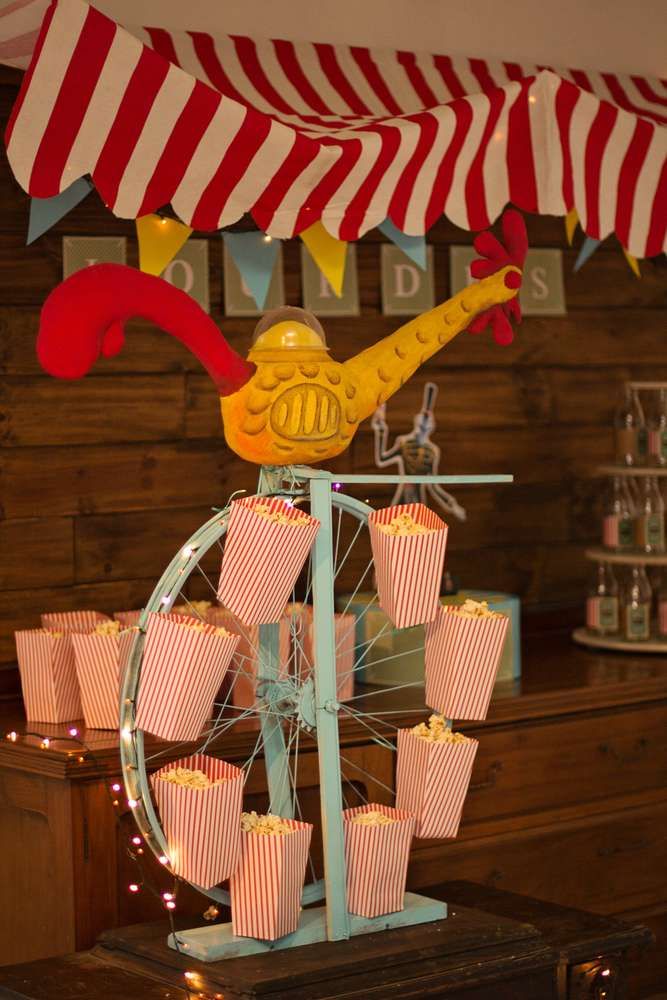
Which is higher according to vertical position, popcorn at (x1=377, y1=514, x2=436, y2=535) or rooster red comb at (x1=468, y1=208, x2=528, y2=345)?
rooster red comb at (x1=468, y1=208, x2=528, y2=345)

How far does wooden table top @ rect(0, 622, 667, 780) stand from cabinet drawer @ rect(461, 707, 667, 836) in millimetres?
32

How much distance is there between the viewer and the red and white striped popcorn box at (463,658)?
213cm

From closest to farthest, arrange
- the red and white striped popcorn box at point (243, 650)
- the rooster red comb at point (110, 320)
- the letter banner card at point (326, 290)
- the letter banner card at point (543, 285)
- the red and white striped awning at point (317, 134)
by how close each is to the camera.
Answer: the rooster red comb at point (110, 320) → the red and white striped awning at point (317, 134) → the red and white striped popcorn box at point (243, 650) → the letter banner card at point (326, 290) → the letter banner card at point (543, 285)

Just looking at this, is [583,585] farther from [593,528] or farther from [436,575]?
[436,575]

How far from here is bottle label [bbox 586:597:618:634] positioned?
3.55m

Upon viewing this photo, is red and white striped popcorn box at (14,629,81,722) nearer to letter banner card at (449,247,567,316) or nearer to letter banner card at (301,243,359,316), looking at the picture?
letter banner card at (301,243,359,316)

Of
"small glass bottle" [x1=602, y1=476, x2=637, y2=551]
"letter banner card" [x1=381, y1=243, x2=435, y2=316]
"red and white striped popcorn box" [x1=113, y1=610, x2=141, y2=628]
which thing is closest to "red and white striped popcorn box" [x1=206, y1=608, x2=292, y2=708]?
"red and white striped popcorn box" [x1=113, y1=610, x2=141, y2=628]

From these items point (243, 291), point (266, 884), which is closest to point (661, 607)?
point (243, 291)

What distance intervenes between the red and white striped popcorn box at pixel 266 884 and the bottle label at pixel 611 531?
5.24 ft

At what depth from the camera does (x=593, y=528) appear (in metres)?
3.87

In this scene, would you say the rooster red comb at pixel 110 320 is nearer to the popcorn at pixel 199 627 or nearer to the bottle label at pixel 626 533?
the popcorn at pixel 199 627

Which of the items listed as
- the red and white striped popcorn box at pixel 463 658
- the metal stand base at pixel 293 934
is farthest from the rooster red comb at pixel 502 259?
the metal stand base at pixel 293 934

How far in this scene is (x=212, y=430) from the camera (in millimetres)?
3262

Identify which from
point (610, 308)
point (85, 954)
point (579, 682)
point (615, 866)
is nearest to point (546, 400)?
point (610, 308)
